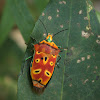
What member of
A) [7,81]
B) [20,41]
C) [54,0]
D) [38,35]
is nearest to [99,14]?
[54,0]

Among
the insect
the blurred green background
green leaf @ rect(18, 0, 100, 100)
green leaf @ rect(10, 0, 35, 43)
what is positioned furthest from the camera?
the blurred green background

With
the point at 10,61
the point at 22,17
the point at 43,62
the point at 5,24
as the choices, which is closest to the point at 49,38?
the point at 43,62

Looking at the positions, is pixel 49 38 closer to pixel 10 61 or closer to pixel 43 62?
pixel 43 62

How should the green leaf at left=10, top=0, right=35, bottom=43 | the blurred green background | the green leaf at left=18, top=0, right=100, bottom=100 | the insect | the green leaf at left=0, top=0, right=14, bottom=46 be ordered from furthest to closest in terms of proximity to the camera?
the blurred green background
the green leaf at left=0, top=0, right=14, bottom=46
the green leaf at left=10, top=0, right=35, bottom=43
the insect
the green leaf at left=18, top=0, right=100, bottom=100

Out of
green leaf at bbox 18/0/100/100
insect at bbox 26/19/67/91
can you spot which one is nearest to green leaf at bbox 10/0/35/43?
insect at bbox 26/19/67/91

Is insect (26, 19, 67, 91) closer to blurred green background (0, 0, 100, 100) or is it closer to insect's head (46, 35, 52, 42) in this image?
insect's head (46, 35, 52, 42)

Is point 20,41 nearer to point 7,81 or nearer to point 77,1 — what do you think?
point 7,81
